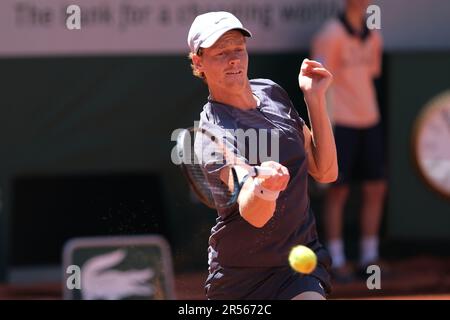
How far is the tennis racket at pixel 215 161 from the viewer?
3.49 metres

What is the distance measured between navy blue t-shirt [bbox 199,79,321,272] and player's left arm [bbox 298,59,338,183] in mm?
82

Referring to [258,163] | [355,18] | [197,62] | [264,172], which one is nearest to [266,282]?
[258,163]

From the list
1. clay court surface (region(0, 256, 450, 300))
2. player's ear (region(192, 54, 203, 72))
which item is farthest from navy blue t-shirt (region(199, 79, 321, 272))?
clay court surface (region(0, 256, 450, 300))

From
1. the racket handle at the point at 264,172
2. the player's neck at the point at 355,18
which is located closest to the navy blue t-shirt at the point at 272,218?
the racket handle at the point at 264,172

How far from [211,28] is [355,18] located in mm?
4179

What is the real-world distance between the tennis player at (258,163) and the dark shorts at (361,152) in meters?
4.07

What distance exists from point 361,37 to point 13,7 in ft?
7.63

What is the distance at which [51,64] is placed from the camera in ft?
25.4

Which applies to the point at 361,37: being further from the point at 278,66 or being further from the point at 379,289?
the point at 379,289

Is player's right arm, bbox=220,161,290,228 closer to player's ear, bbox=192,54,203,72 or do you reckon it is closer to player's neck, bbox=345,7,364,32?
player's ear, bbox=192,54,203,72

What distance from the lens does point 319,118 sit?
385 cm

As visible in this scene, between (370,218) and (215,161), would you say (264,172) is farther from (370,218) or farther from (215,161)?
(370,218)

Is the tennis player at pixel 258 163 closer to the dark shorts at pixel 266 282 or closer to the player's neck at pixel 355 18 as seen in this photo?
the dark shorts at pixel 266 282
